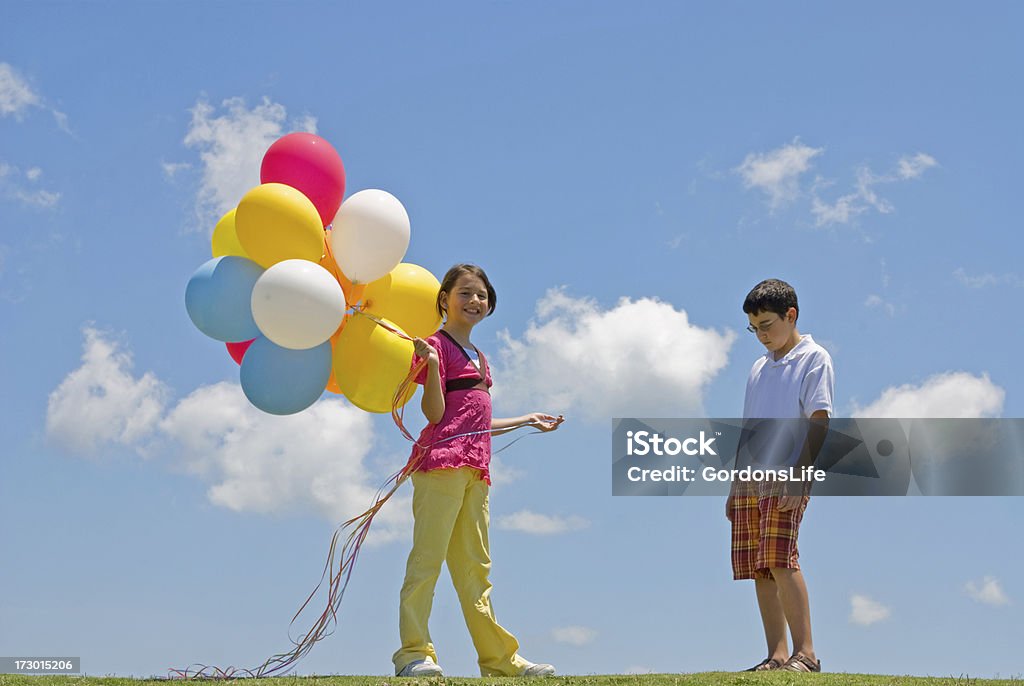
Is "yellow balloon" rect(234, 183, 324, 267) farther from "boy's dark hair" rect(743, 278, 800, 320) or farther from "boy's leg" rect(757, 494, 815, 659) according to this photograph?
"boy's leg" rect(757, 494, 815, 659)

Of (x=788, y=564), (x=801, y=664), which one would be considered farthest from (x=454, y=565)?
(x=801, y=664)

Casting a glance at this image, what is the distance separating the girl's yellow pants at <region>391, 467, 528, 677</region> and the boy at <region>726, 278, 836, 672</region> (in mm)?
1368

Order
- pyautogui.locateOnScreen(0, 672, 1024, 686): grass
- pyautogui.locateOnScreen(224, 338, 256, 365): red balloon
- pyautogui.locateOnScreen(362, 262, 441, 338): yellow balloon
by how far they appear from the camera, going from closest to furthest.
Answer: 1. pyautogui.locateOnScreen(0, 672, 1024, 686): grass
2. pyautogui.locateOnScreen(362, 262, 441, 338): yellow balloon
3. pyautogui.locateOnScreen(224, 338, 256, 365): red balloon

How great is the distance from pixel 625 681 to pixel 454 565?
1.17m

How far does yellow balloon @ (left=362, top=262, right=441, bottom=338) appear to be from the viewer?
6.25m

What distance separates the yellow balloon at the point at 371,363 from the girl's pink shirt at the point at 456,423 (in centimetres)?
11

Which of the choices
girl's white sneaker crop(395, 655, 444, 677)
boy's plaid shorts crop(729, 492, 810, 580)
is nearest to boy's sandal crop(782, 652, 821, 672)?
boy's plaid shorts crop(729, 492, 810, 580)

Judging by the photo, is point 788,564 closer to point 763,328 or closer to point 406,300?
point 763,328

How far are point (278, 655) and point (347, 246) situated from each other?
227 cm

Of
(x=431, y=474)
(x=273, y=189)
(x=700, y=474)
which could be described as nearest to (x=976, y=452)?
(x=700, y=474)

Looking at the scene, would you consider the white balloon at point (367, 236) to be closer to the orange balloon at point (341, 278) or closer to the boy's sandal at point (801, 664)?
the orange balloon at point (341, 278)

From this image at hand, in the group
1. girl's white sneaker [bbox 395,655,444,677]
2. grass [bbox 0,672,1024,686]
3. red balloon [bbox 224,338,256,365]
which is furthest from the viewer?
red balloon [bbox 224,338,256,365]

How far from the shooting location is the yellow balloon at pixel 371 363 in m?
5.96

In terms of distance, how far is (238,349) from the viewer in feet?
21.0
